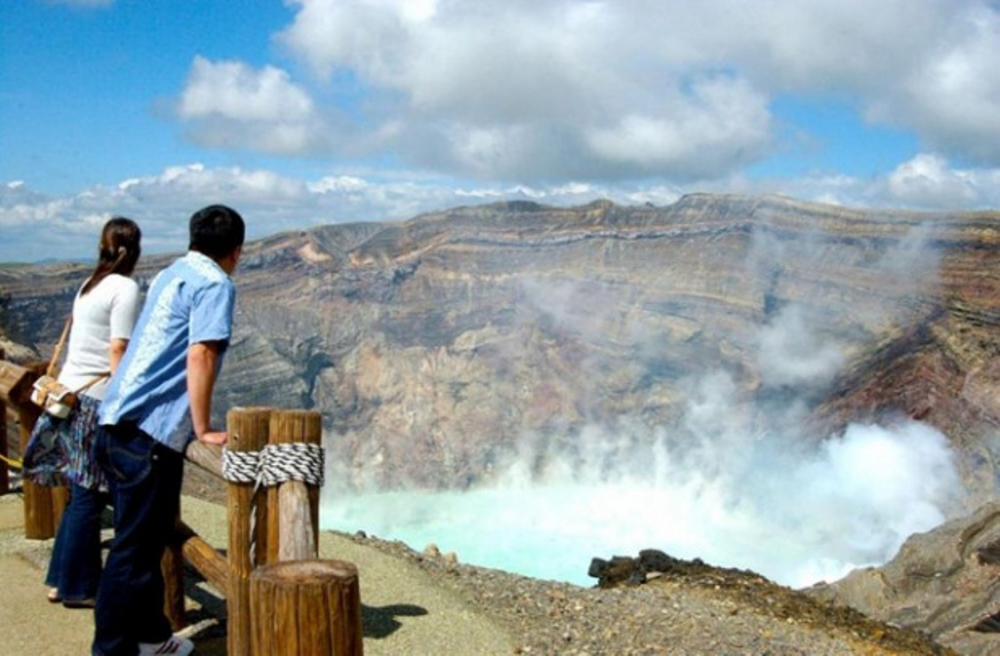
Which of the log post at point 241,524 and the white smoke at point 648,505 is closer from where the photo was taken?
the log post at point 241,524

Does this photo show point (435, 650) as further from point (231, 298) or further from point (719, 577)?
point (719, 577)

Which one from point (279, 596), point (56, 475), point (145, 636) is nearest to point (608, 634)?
point (145, 636)

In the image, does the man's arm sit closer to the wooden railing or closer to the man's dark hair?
the wooden railing

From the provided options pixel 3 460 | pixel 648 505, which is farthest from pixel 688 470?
pixel 3 460

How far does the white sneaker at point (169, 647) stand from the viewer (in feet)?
14.0

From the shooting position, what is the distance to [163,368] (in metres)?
3.89

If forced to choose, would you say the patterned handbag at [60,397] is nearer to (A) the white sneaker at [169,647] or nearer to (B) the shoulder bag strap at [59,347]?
(B) the shoulder bag strap at [59,347]

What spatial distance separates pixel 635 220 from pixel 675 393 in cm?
933

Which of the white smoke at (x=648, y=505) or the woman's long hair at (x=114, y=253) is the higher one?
the woman's long hair at (x=114, y=253)

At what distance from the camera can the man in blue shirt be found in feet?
12.2

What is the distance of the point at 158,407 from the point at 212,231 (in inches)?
30.5

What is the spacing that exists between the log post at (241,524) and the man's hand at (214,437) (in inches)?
6.6

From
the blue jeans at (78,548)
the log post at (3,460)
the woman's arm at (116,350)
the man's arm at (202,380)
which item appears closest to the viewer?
the man's arm at (202,380)

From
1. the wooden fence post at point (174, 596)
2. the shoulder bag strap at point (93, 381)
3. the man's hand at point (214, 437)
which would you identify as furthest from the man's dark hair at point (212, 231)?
the wooden fence post at point (174, 596)
